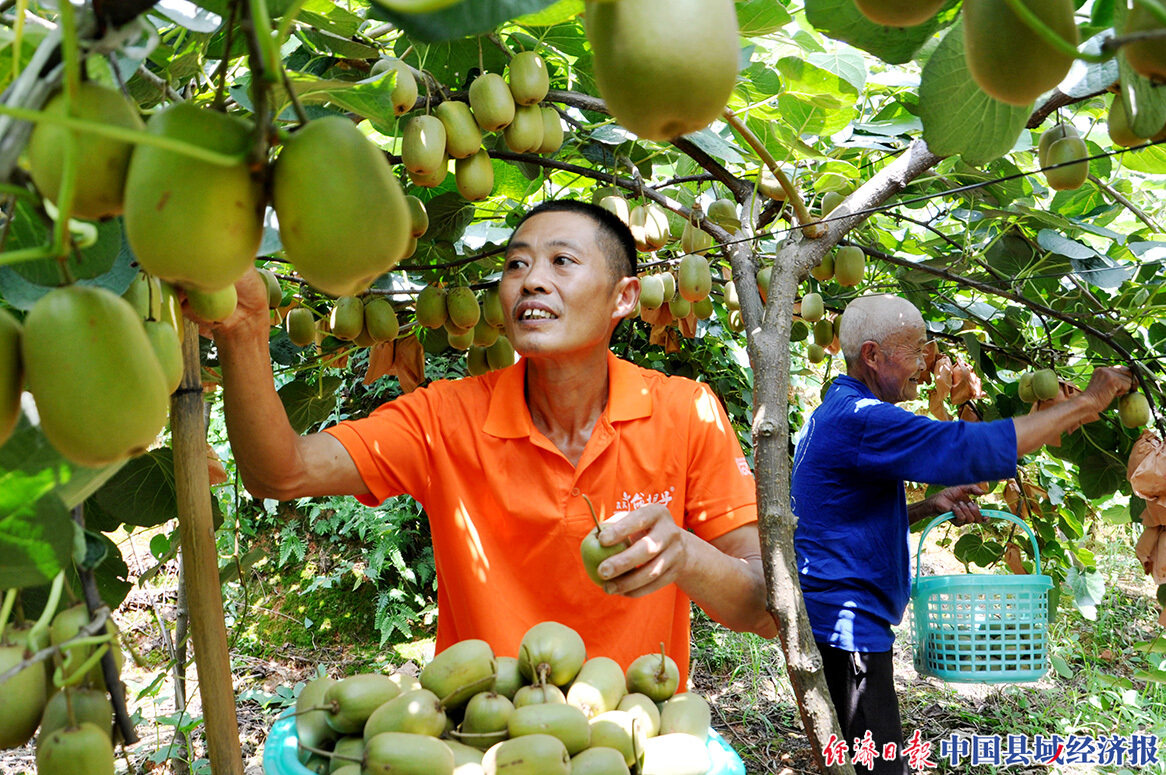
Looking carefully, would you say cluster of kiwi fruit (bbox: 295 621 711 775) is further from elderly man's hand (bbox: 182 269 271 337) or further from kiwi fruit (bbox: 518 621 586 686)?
elderly man's hand (bbox: 182 269 271 337)

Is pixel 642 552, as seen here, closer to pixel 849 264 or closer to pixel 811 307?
pixel 849 264

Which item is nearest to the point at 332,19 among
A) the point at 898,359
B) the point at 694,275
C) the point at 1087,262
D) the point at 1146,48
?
the point at 1146,48

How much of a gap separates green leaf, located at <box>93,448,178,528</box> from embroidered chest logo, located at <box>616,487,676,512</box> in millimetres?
821

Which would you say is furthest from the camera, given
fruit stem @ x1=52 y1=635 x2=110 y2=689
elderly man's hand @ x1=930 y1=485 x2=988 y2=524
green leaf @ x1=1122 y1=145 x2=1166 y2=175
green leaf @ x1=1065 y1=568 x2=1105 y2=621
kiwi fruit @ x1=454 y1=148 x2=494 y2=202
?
green leaf @ x1=1065 y1=568 x2=1105 y2=621

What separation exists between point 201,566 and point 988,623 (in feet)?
8.04

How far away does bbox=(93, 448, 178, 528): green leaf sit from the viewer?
4.71ft

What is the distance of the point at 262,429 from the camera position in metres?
1.44

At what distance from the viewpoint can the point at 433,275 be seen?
2404 mm

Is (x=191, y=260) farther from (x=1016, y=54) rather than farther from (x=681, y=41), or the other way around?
(x=1016, y=54)

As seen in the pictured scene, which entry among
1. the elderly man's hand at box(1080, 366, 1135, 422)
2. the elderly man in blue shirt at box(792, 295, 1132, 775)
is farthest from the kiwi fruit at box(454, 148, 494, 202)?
the elderly man's hand at box(1080, 366, 1135, 422)

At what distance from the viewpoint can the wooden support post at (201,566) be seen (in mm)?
927

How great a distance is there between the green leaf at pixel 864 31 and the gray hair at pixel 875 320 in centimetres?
218

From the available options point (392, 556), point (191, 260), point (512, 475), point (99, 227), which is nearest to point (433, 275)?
point (512, 475)

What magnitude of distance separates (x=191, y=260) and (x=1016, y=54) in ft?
1.35
